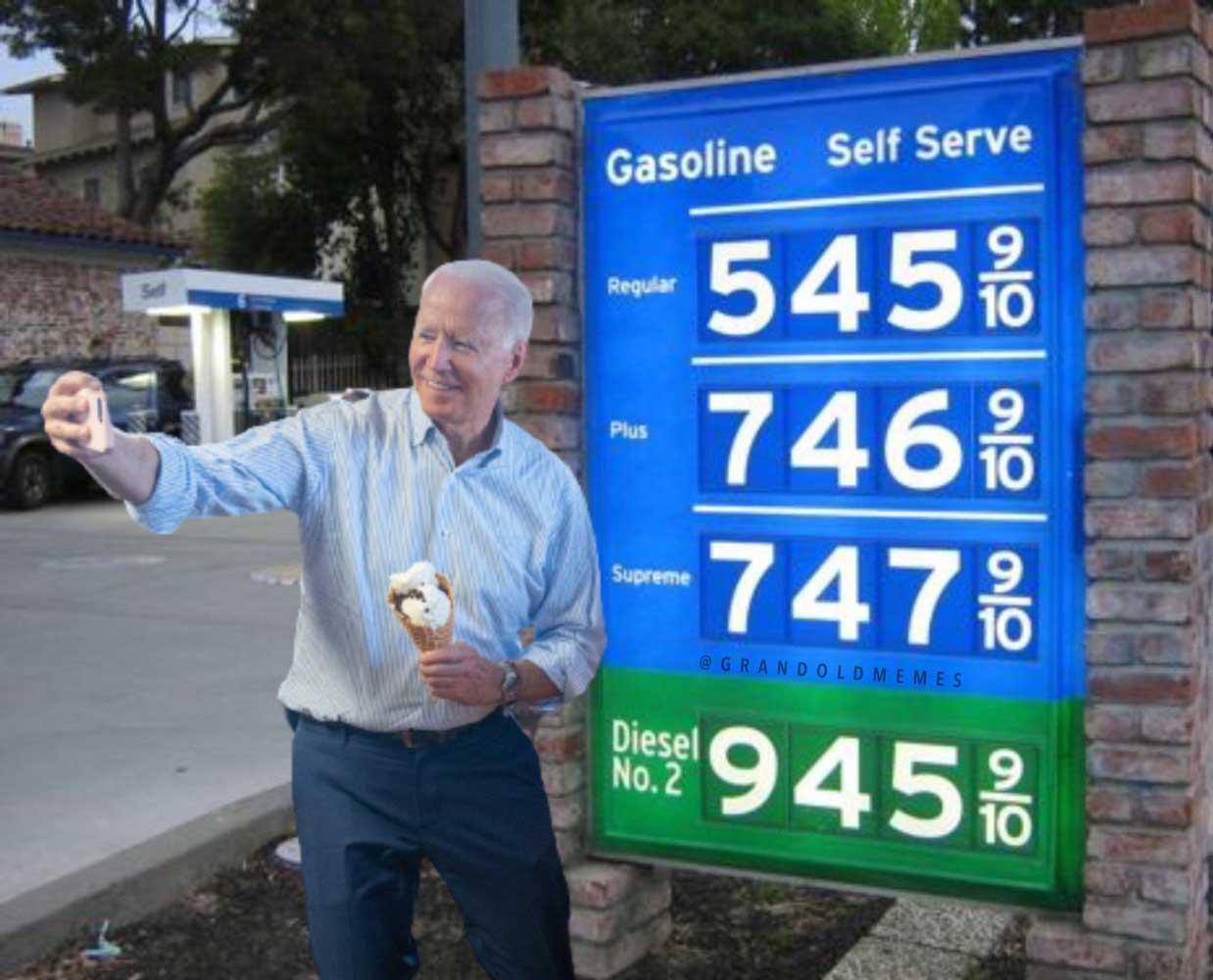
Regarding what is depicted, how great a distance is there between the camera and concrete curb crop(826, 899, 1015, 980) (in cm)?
423

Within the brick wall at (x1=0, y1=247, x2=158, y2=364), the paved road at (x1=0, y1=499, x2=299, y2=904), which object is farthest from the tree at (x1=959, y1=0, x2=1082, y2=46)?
the paved road at (x1=0, y1=499, x2=299, y2=904)

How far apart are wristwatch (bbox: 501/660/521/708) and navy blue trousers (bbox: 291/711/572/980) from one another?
113 millimetres

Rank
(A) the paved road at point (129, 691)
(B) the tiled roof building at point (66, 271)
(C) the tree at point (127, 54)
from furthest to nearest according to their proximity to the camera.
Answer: (C) the tree at point (127, 54), (B) the tiled roof building at point (66, 271), (A) the paved road at point (129, 691)

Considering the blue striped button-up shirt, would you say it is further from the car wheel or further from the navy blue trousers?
the car wheel

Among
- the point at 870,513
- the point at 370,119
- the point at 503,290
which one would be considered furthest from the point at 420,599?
the point at 370,119

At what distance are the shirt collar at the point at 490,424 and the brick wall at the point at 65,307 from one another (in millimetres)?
26105

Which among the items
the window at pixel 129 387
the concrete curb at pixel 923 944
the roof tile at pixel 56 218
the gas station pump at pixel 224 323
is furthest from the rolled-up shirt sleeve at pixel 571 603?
the roof tile at pixel 56 218

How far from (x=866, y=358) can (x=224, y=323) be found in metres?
21.2

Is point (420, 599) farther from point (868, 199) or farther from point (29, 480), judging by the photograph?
point (29, 480)

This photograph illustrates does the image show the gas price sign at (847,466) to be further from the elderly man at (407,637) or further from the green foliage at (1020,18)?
the green foliage at (1020,18)

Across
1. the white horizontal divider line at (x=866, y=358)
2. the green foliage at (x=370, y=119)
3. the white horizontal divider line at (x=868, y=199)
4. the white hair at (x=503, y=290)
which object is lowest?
the white horizontal divider line at (x=866, y=358)

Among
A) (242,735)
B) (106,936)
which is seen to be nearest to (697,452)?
(106,936)

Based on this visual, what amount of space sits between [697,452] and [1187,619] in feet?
3.86

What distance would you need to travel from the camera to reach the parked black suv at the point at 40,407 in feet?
64.7
